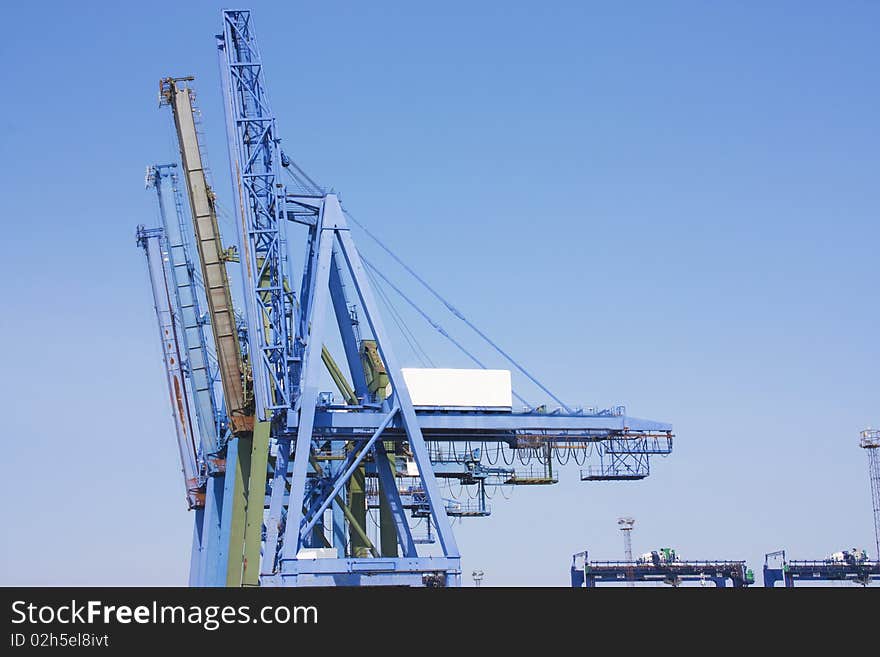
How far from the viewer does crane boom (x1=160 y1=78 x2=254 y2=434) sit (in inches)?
2128

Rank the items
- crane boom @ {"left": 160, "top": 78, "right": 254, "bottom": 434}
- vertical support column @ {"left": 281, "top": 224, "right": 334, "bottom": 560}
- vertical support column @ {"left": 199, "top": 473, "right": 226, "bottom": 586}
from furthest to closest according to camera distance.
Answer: vertical support column @ {"left": 199, "top": 473, "right": 226, "bottom": 586}
crane boom @ {"left": 160, "top": 78, "right": 254, "bottom": 434}
vertical support column @ {"left": 281, "top": 224, "right": 334, "bottom": 560}

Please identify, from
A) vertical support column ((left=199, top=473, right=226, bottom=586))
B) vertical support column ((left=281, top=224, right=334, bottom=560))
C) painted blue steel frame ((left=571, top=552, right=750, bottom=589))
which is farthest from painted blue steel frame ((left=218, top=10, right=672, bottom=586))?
painted blue steel frame ((left=571, top=552, right=750, bottom=589))

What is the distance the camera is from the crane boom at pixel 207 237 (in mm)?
54062

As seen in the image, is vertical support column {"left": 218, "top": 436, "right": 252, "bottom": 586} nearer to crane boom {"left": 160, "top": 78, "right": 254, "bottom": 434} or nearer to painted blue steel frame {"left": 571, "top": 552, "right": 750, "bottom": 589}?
crane boom {"left": 160, "top": 78, "right": 254, "bottom": 434}

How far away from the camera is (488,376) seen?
50.1 m

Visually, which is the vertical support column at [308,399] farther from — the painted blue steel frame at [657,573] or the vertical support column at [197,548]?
the painted blue steel frame at [657,573]

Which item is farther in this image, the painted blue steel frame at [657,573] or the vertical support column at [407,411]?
the painted blue steel frame at [657,573]

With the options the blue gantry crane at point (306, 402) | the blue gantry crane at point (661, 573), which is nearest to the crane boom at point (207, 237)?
the blue gantry crane at point (306, 402)

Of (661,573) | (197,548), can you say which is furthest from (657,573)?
(197,548)

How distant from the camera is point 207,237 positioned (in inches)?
2153

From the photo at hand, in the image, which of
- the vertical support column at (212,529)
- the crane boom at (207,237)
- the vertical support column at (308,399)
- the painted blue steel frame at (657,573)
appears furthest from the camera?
the painted blue steel frame at (657,573)

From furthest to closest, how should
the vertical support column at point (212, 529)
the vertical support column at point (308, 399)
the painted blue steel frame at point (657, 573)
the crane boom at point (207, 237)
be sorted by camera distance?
1. the painted blue steel frame at point (657, 573)
2. the vertical support column at point (212, 529)
3. the crane boom at point (207, 237)
4. the vertical support column at point (308, 399)
